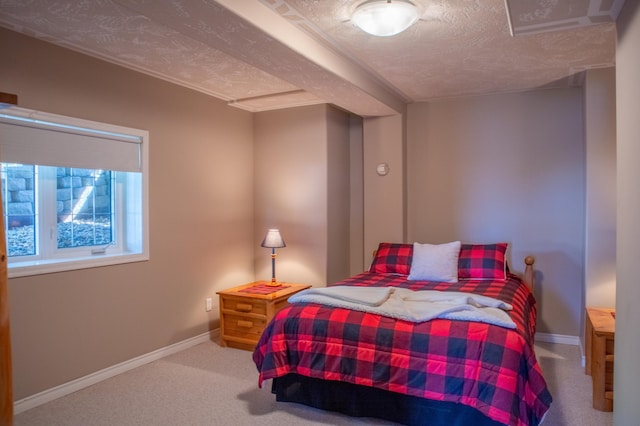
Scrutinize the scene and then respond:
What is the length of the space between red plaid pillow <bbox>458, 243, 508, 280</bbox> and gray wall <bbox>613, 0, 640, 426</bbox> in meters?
Result: 1.54

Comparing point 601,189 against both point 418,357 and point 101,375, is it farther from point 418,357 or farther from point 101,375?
point 101,375

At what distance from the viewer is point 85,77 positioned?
304 centimetres

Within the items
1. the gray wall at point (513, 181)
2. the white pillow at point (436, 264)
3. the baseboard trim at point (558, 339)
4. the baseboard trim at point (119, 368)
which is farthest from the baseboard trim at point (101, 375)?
the baseboard trim at point (558, 339)

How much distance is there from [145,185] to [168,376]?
1423 mm

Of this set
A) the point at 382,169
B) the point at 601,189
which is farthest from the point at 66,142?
the point at 601,189

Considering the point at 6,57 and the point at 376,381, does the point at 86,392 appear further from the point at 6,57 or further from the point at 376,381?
the point at 6,57

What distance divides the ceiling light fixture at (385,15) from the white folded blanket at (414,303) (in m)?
1.49

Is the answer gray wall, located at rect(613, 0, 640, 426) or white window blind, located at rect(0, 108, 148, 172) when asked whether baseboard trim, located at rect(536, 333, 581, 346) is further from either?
white window blind, located at rect(0, 108, 148, 172)

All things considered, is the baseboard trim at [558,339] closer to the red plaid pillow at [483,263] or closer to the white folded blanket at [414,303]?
the red plaid pillow at [483,263]

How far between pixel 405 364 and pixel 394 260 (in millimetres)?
1588

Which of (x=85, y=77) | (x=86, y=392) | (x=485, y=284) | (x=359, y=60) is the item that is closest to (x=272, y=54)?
(x=359, y=60)

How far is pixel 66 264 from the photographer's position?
2945 mm

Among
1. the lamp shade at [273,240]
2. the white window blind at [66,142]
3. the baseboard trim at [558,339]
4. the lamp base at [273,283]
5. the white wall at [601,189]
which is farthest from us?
the lamp base at [273,283]

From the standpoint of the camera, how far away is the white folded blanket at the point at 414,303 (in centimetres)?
236
